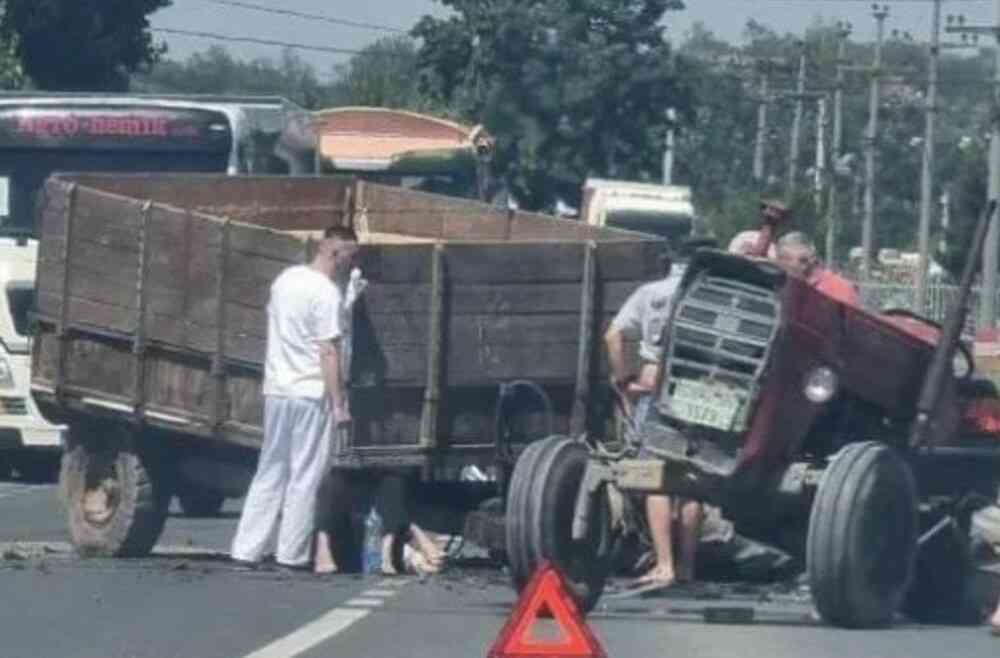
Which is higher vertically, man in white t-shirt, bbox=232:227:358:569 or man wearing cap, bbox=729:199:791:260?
man wearing cap, bbox=729:199:791:260

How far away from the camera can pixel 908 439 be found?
16.8 meters

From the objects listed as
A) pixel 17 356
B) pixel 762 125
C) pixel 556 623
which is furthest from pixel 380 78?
pixel 556 623

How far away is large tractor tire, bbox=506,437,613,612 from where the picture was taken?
53.4ft

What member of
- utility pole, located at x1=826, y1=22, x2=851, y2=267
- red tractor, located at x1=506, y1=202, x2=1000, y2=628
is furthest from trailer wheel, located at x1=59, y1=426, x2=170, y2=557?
utility pole, located at x1=826, y1=22, x2=851, y2=267

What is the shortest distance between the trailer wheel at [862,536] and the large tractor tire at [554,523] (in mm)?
1262

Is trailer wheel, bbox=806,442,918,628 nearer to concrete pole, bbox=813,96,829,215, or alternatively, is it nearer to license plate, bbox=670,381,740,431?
license plate, bbox=670,381,740,431

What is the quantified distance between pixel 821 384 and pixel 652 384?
1.50 metres

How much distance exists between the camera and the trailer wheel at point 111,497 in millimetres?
19422

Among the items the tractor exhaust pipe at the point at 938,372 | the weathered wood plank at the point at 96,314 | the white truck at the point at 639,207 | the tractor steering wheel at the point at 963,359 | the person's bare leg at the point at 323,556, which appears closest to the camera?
the tractor exhaust pipe at the point at 938,372

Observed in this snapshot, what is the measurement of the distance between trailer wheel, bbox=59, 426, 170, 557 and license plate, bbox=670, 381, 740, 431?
4186mm

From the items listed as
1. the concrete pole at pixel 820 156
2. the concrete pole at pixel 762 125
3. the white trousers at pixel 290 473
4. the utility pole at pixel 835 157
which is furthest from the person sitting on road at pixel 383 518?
the concrete pole at pixel 762 125

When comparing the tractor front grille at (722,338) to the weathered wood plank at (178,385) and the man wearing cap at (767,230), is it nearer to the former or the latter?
the man wearing cap at (767,230)

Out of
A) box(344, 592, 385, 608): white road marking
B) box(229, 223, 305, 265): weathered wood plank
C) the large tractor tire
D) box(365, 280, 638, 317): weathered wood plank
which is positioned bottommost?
box(344, 592, 385, 608): white road marking

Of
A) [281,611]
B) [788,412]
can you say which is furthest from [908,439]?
[281,611]
